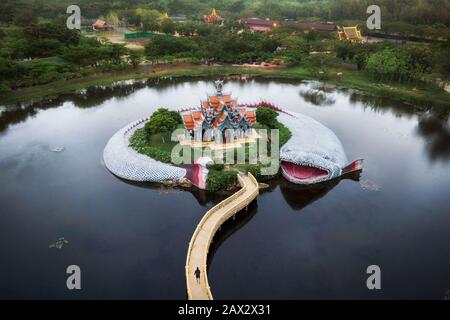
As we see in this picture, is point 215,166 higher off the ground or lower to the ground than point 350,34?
lower

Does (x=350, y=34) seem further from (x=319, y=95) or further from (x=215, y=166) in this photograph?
(x=215, y=166)

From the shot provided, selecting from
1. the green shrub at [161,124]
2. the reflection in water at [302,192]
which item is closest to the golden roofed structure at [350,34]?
the green shrub at [161,124]

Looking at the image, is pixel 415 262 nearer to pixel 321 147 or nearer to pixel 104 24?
pixel 321 147

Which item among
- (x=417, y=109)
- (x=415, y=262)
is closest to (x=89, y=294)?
(x=415, y=262)

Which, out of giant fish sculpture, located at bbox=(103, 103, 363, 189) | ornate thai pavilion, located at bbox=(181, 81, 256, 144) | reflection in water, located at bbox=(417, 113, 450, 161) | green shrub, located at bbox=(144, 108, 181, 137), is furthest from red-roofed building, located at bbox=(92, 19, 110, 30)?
reflection in water, located at bbox=(417, 113, 450, 161)

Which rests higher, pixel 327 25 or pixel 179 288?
pixel 327 25

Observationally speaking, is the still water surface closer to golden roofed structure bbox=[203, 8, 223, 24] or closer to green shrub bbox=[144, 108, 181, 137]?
green shrub bbox=[144, 108, 181, 137]

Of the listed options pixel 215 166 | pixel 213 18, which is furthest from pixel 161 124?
pixel 213 18

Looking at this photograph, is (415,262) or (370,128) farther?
(370,128)
